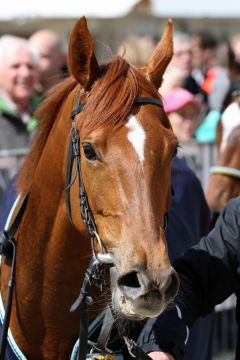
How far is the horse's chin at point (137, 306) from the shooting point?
247cm

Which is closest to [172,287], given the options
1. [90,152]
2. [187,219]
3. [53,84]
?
[90,152]

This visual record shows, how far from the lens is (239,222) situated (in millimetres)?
2990

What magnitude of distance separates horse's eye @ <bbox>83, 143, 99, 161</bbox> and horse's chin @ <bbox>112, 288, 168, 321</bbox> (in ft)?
1.50

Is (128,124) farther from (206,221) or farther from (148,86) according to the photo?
(206,221)

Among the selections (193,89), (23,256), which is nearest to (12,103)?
(193,89)

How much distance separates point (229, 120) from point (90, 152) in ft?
9.06

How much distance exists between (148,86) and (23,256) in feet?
2.73

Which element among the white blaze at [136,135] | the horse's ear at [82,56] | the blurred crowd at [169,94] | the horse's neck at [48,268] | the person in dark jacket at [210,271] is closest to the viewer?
the white blaze at [136,135]

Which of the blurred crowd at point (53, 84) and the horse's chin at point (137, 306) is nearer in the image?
the horse's chin at point (137, 306)

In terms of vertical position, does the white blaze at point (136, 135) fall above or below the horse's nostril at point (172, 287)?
above

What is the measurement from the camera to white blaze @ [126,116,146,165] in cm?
265

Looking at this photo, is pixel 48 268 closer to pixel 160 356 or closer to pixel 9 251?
pixel 9 251

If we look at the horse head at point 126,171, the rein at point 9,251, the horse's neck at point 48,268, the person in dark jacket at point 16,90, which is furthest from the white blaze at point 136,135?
the person in dark jacket at point 16,90

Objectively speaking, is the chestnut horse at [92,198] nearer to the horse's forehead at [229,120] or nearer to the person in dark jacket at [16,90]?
the horse's forehead at [229,120]
